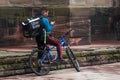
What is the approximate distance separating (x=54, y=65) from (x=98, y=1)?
249 inches

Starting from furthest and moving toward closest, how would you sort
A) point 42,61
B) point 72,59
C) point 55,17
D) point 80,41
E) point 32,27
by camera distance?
point 80,41 → point 55,17 → point 72,59 → point 42,61 → point 32,27

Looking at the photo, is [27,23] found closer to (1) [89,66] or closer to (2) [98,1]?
(1) [89,66]

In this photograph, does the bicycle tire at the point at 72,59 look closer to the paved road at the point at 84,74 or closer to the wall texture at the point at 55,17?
the paved road at the point at 84,74

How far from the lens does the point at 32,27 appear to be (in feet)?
34.3

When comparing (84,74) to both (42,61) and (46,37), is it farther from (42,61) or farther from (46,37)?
(46,37)

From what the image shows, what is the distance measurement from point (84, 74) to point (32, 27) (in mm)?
1749

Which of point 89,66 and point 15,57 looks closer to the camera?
point 15,57

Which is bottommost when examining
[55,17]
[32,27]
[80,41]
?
[80,41]

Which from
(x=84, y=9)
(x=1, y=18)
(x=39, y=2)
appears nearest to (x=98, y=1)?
(x=84, y=9)

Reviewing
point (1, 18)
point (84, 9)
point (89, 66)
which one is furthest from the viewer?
point (84, 9)

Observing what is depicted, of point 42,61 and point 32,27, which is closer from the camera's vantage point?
point 32,27

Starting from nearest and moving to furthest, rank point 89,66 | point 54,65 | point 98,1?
point 54,65
point 89,66
point 98,1

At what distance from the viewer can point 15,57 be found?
10820mm

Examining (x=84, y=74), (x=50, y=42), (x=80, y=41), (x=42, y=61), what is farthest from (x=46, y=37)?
(x=80, y=41)
